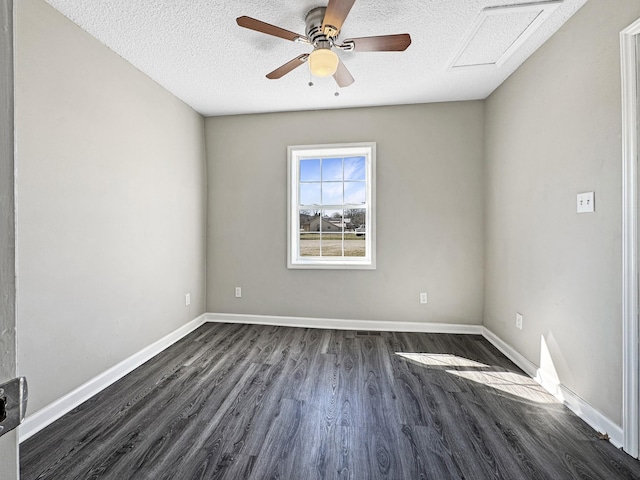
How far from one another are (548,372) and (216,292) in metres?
3.37

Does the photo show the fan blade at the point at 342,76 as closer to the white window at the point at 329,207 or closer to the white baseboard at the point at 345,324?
the white window at the point at 329,207

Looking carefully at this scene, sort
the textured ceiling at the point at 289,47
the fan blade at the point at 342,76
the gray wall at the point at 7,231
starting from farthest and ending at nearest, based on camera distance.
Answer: the fan blade at the point at 342,76 → the textured ceiling at the point at 289,47 → the gray wall at the point at 7,231

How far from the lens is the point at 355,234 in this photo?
3.79 m

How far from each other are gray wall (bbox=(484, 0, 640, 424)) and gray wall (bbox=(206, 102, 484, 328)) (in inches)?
18.8

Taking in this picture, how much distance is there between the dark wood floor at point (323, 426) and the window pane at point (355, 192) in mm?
1790

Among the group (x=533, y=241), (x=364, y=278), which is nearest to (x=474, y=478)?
(x=533, y=241)

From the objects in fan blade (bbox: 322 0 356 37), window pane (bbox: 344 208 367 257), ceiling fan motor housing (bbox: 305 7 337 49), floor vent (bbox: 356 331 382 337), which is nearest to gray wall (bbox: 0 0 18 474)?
fan blade (bbox: 322 0 356 37)

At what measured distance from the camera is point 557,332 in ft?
7.27

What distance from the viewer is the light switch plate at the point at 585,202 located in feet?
6.15

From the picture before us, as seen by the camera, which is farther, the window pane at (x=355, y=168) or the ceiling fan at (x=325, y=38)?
the window pane at (x=355, y=168)

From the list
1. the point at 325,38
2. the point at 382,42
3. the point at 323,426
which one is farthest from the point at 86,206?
the point at 382,42

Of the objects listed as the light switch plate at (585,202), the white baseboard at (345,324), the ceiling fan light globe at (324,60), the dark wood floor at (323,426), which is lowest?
the dark wood floor at (323,426)

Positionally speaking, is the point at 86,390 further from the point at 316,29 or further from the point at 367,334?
the point at 316,29

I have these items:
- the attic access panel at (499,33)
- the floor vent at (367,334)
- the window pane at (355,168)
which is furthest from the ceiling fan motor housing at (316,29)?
the floor vent at (367,334)
